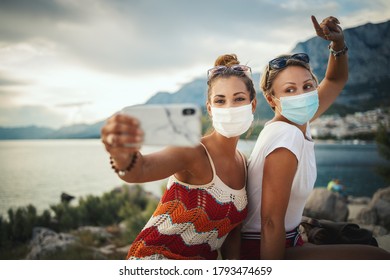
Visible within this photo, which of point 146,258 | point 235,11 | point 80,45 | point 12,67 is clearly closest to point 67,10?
point 80,45

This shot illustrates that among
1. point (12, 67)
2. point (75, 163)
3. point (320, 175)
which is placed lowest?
point (320, 175)

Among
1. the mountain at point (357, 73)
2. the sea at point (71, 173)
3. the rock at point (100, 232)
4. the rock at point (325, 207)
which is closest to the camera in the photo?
the mountain at point (357, 73)

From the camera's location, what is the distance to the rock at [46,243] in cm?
491

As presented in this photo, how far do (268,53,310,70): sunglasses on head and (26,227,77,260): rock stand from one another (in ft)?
14.0

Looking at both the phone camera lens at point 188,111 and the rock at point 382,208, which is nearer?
the phone camera lens at point 188,111

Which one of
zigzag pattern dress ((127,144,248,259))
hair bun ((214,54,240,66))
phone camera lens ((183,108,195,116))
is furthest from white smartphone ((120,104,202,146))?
hair bun ((214,54,240,66))

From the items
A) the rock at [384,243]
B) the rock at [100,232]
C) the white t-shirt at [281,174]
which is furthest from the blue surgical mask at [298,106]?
the rock at [100,232]

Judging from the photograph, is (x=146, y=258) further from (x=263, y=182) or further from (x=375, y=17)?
(x=375, y=17)

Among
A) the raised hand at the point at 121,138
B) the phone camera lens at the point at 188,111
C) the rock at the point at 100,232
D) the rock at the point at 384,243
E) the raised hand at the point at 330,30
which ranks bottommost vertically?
the rock at the point at 100,232

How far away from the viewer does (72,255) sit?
4941 millimetres

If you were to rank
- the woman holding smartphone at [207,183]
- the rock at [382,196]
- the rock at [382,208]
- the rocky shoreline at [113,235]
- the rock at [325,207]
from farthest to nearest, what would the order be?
the rock at [382,196] → the rock at [382,208] → the rock at [325,207] → the rocky shoreline at [113,235] → the woman holding smartphone at [207,183]

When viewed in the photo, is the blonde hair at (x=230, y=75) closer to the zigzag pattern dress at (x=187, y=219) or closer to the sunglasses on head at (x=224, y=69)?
the sunglasses on head at (x=224, y=69)
